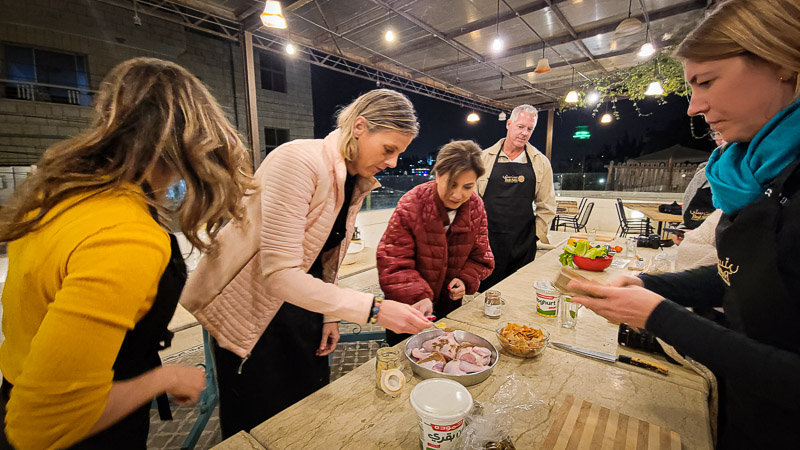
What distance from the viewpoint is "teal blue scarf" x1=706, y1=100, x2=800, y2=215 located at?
2.33 feet

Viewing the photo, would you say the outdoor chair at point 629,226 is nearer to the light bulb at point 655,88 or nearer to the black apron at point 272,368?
the light bulb at point 655,88

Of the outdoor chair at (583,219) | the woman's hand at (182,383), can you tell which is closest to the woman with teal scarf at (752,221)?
the woman's hand at (182,383)

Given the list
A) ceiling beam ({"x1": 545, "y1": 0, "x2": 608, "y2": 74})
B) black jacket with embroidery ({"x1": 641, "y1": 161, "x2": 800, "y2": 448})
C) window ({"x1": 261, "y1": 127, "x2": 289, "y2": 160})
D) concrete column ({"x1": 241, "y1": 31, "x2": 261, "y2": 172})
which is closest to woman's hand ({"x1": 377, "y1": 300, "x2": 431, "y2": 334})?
black jacket with embroidery ({"x1": 641, "y1": 161, "x2": 800, "y2": 448})

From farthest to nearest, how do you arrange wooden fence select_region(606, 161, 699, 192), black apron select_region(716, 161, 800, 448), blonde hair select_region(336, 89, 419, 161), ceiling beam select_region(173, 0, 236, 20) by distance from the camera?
1. wooden fence select_region(606, 161, 699, 192)
2. ceiling beam select_region(173, 0, 236, 20)
3. blonde hair select_region(336, 89, 419, 161)
4. black apron select_region(716, 161, 800, 448)

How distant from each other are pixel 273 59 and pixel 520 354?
11228 mm

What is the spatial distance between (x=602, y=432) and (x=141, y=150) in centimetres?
137

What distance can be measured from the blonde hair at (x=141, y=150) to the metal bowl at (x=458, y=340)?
0.84m

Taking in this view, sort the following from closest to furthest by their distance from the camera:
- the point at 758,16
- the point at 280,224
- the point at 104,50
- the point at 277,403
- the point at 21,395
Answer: the point at 21,395, the point at 758,16, the point at 280,224, the point at 277,403, the point at 104,50

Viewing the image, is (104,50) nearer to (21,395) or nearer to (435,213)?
(435,213)

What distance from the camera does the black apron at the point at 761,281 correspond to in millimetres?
697

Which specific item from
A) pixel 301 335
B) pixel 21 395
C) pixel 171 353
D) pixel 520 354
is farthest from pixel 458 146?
pixel 171 353

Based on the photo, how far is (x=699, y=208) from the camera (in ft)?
8.59

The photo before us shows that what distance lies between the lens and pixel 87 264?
61cm

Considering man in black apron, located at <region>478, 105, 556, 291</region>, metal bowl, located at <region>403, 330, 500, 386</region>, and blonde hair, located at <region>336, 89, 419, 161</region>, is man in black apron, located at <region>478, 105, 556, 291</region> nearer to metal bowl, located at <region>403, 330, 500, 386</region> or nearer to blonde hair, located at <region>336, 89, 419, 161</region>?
metal bowl, located at <region>403, 330, 500, 386</region>
